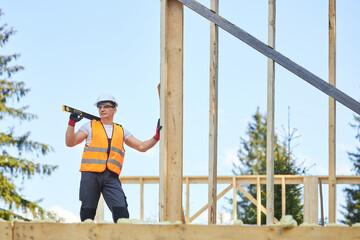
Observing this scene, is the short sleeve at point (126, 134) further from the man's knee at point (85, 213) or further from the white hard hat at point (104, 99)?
the man's knee at point (85, 213)

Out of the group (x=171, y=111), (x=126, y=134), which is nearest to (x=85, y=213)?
(x=126, y=134)

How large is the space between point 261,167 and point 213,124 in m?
14.6

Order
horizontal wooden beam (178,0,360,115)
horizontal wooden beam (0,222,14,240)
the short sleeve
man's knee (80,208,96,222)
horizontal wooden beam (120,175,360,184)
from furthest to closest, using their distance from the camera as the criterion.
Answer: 1. horizontal wooden beam (120,175,360,184)
2. the short sleeve
3. man's knee (80,208,96,222)
4. horizontal wooden beam (178,0,360,115)
5. horizontal wooden beam (0,222,14,240)

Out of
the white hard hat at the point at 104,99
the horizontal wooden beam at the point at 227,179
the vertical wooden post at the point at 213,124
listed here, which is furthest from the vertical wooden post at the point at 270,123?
the horizontal wooden beam at the point at 227,179

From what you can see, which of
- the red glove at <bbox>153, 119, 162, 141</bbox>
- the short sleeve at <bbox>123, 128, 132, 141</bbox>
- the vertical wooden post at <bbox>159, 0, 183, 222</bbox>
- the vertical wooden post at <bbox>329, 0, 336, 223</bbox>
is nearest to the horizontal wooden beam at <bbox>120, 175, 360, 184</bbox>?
the vertical wooden post at <bbox>329, 0, 336, 223</bbox>

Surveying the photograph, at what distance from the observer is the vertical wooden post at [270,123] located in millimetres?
5082

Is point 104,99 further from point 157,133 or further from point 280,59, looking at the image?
point 280,59

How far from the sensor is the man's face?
5359 mm

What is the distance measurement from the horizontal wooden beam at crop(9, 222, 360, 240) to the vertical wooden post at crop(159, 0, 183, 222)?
1.74 m

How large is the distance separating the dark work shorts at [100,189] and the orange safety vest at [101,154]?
0.06 meters

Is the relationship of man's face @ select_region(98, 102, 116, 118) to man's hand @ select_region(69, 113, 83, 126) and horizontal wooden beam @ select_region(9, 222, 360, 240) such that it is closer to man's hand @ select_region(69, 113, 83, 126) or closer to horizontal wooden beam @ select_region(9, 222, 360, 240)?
man's hand @ select_region(69, 113, 83, 126)

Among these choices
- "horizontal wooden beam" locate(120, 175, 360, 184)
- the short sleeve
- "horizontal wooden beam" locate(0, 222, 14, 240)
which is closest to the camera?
"horizontal wooden beam" locate(0, 222, 14, 240)

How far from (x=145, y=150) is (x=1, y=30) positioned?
10507 mm

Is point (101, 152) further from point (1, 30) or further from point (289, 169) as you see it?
point (1, 30)
